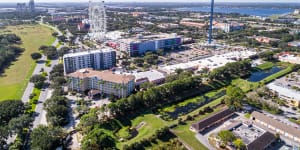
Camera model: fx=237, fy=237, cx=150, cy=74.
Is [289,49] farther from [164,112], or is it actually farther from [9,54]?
[9,54]

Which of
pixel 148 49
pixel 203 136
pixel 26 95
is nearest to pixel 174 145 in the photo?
pixel 203 136

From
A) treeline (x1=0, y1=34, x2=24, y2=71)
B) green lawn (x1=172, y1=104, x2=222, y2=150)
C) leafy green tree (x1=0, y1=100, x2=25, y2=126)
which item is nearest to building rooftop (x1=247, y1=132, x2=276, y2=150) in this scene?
green lawn (x1=172, y1=104, x2=222, y2=150)

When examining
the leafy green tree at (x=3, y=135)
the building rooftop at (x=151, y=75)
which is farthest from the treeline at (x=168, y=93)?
the leafy green tree at (x=3, y=135)

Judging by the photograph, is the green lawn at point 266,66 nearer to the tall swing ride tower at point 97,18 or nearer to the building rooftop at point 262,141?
the building rooftop at point 262,141

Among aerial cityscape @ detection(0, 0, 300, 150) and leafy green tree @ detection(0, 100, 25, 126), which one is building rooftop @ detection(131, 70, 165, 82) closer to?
aerial cityscape @ detection(0, 0, 300, 150)

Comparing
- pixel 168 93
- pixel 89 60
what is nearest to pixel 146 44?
pixel 89 60

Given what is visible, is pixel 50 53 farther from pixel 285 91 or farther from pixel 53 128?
pixel 285 91
